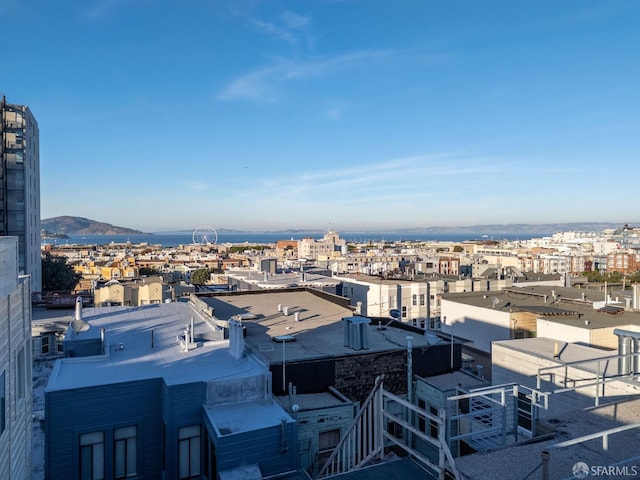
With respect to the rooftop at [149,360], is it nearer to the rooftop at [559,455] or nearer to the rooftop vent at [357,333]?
the rooftop vent at [357,333]

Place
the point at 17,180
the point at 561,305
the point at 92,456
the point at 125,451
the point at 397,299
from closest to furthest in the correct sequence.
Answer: the point at 92,456 → the point at 125,451 → the point at 561,305 → the point at 397,299 → the point at 17,180

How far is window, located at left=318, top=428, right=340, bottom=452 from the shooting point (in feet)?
41.8

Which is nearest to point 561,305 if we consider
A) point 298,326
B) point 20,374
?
point 298,326

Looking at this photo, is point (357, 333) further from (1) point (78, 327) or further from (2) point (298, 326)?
(1) point (78, 327)

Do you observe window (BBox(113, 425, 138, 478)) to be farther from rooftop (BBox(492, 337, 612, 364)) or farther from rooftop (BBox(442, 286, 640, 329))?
rooftop (BBox(442, 286, 640, 329))

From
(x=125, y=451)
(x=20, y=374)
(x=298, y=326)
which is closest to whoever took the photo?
(x=20, y=374)

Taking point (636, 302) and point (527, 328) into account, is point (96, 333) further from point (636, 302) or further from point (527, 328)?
point (636, 302)

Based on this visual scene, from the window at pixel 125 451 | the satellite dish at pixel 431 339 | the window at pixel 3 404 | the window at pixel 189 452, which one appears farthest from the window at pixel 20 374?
the satellite dish at pixel 431 339

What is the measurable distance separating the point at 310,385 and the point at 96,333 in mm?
6892

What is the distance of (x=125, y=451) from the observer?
1124 cm

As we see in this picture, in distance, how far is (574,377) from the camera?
1509 centimetres

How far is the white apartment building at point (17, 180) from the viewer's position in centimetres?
4556

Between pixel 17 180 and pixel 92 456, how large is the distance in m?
44.0

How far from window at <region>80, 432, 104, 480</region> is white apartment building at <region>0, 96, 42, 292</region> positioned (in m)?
39.4
